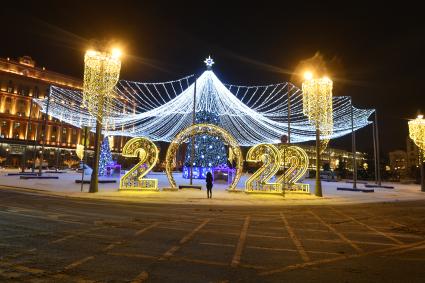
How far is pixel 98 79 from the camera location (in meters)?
21.1

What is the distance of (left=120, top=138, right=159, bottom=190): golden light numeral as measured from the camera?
894 inches

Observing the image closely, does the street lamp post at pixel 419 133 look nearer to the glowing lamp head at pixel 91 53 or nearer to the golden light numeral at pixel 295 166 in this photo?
the golden light numeral at pixel 295 166

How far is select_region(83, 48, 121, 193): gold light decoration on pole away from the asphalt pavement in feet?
30.3

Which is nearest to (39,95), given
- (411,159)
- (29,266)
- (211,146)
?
(211,146)

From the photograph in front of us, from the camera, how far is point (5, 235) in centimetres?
825

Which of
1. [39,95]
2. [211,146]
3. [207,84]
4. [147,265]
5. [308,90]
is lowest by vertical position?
[147,265]

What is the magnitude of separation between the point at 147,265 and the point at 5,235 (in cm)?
427

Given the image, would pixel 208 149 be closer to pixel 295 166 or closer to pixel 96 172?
pixel 295 166

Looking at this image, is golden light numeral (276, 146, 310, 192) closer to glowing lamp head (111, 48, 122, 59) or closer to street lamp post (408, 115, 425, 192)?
glowing lamp head (111, 48, 122, 59)

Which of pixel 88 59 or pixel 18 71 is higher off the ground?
pixel 18 71

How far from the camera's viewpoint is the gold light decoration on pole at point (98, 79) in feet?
68.5

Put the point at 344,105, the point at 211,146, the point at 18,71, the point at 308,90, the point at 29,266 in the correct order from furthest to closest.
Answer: the point at 18,71, the point at 211,146, the point at 344,105, the point at 308,90, the point at 29,266

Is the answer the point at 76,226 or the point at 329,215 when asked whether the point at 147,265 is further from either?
the point at 329,215

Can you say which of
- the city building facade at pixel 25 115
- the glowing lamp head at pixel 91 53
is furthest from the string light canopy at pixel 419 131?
the city building facade at pixel 25 115
